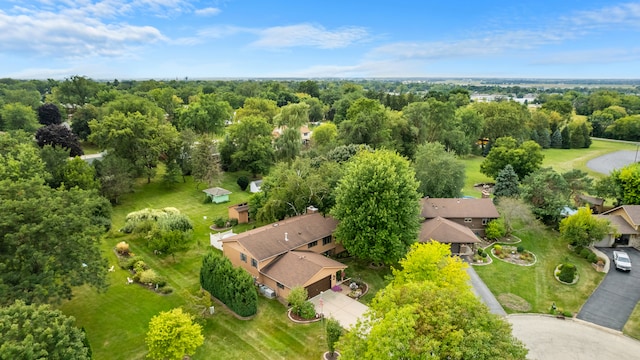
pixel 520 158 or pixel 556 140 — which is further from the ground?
pixel 520 158

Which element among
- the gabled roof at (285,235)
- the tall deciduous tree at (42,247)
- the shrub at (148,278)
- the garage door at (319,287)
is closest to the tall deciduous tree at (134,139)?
the tall deciduous tree at (42,247)

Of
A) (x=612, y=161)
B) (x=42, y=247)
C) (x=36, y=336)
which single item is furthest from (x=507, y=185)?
(x=36, y=336)

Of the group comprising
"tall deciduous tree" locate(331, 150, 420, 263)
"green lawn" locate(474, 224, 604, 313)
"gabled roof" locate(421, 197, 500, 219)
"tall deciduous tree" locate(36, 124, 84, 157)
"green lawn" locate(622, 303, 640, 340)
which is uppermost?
"tall deciduous tree" locate(36, 124, 84, 157)

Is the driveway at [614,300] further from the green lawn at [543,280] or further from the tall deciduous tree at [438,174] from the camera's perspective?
the tall deciduous tree at [438,174]

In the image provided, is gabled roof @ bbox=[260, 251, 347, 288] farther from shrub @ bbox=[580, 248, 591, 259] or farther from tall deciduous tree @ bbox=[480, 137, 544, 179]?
tall deciduous tree @ bbox=[480, 137, 544, 179]

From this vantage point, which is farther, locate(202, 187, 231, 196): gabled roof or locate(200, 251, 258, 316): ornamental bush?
locate(202, 187, 231, 196): gabled roof

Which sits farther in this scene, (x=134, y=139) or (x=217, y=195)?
(x=134, y=139)

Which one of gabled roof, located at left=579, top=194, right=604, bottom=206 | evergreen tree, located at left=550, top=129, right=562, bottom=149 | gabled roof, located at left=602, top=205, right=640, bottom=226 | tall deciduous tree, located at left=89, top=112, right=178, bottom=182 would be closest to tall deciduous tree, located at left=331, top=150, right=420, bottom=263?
gabled roof, located at left=602, top=205, right=640, bottom=226

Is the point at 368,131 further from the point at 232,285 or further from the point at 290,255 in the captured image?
the point at 232,285

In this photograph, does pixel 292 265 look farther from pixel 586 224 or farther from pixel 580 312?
pixel 586 224
